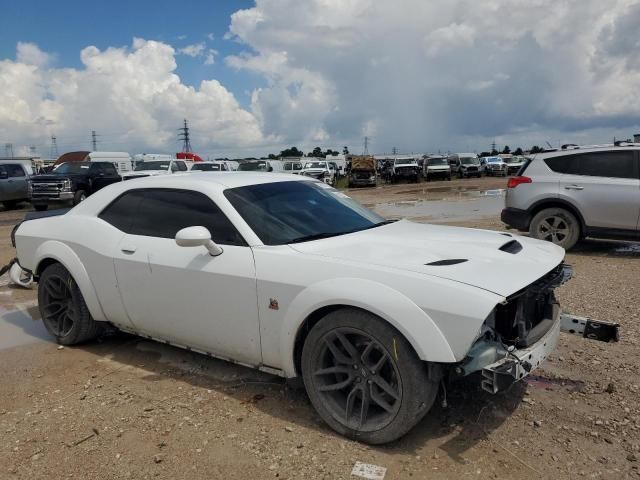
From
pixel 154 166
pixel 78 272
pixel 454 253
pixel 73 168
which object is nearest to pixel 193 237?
pixel 454 253

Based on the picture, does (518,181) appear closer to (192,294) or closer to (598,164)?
(598,164)

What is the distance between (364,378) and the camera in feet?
10.0

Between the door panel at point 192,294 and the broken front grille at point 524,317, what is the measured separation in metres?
1.48

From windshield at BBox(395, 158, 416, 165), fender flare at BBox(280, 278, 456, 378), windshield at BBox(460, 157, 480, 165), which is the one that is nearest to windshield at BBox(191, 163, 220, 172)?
windshield at BBox(395, 158, 416, 165)

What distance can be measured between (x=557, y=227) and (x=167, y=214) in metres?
6.85

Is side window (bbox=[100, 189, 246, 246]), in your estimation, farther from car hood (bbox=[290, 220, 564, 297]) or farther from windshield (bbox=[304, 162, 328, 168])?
windshield (bbox=[304, 162, 328, 168])

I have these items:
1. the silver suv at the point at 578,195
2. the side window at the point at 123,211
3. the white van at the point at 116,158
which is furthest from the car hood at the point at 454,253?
the white van at the point at 116,158

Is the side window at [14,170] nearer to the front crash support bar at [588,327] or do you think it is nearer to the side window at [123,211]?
the side window at [123,211]

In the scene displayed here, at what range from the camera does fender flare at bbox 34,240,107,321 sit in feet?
Result: 14.7

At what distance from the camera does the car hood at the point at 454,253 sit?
9.63 ft

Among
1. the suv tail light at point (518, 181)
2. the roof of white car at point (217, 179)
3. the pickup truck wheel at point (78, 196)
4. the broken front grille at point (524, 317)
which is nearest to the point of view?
the broken front grille at point (524, 317)

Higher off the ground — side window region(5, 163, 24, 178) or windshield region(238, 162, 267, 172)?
side window region(5, 163, 24, 178)

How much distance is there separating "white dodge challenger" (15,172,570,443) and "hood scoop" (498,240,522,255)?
0.11ft

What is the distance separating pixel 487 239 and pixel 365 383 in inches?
54.4
